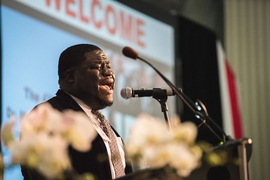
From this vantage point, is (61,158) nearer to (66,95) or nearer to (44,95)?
(66,95)

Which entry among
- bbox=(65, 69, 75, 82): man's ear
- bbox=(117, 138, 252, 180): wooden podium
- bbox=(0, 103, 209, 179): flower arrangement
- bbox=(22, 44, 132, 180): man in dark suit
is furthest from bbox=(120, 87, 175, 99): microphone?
bbox=(0, 103, 209, 179): flower arrangement

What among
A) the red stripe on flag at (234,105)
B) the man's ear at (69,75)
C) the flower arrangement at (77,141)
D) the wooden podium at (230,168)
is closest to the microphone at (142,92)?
the man's ear at (69,75)

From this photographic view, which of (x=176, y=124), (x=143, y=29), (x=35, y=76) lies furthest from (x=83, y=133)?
(x=143, y=29)

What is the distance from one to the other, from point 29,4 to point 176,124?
115 inches

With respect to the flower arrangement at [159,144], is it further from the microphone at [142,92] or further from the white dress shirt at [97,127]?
the white dress shirt at [97,127]

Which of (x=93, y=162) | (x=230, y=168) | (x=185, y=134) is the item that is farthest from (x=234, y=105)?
(x=185, y=134)

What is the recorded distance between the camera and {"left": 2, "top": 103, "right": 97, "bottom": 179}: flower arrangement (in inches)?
40.1

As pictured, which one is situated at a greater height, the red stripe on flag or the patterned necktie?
the patterned necktie

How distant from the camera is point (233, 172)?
1.97 meters

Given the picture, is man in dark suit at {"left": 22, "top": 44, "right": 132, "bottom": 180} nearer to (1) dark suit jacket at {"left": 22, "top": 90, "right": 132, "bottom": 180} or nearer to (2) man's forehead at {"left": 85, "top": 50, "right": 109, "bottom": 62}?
(2) man's forehead at {"left": 85, "top": 50, "right": 109, "bottom": 62}

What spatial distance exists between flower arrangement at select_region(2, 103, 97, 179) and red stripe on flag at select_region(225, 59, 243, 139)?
5208 mm

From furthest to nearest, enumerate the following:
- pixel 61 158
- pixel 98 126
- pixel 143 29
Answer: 1. pixel 143 29
2. pixel 98 126
3. pixel 61 158

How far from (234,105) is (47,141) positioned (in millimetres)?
5385

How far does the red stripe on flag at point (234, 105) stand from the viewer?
619 centimetres
